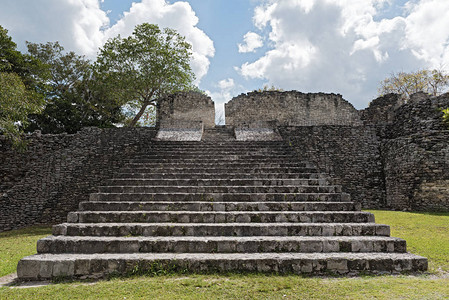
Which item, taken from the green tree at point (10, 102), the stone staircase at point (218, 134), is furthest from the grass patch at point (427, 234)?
the green tree at point (10, 102)

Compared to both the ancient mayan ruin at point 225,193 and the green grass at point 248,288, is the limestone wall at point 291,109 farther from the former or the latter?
the green grass at point 248,288

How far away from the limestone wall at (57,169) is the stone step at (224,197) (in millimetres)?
5693

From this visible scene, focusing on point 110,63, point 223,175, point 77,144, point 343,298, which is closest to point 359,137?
point 223,175

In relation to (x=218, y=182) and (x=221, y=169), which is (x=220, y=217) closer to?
(x=218, y=182)

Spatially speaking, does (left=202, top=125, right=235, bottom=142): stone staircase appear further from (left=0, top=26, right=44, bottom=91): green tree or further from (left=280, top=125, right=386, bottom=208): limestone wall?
(left=0, top=26, right=44, bottom=91): green tree

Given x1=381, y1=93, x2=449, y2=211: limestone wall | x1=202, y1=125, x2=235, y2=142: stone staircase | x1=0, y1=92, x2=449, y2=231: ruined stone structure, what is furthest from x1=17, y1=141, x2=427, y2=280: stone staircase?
x1=381, y1=93, x2=449, y2=211: limestone wall

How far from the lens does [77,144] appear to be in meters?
11.3

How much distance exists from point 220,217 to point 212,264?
1.05 meters

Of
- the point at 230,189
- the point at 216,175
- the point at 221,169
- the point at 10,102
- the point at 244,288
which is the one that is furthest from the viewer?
the point at 10,102

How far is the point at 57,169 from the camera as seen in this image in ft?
36.5

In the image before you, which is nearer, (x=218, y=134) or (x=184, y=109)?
(x=218, y=134)

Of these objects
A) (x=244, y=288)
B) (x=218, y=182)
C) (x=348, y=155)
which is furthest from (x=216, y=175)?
(x=348, y=155)

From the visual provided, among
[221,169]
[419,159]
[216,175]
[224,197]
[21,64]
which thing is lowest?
[224,197]

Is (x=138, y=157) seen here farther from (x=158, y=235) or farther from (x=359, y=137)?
(x=359, y=137)
